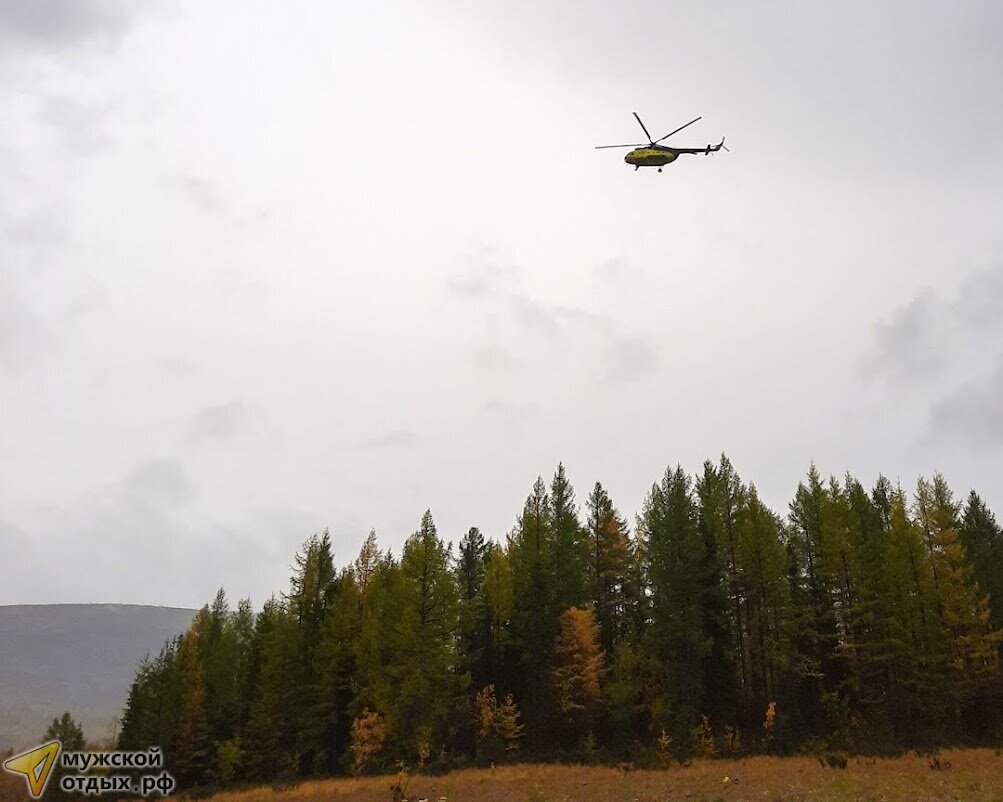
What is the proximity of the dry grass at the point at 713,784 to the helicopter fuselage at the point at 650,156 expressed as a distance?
27414 mm

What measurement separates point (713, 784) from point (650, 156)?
27979mm

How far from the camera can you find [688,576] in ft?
135

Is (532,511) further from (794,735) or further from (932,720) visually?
(932,720)

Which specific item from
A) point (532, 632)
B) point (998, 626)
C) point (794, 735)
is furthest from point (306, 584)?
point (998, 626)

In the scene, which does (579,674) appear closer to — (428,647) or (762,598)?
(428,647)

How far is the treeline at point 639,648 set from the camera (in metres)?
39.8

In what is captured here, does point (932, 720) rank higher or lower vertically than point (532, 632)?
lower

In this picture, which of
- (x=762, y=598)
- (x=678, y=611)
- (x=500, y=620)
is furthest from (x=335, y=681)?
(x=762, y=598)

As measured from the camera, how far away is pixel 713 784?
2812 cm

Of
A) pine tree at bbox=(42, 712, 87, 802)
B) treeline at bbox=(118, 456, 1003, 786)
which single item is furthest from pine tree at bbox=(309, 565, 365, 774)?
A: pine tree at bbox=(42, 712, 87, 802)

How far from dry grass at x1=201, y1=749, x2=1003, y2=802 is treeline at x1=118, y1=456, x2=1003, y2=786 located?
165 inches

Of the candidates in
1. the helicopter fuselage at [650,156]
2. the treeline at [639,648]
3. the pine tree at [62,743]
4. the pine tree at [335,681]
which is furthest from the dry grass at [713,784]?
the helicopter fuselage at [650,156]

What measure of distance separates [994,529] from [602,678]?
3476 cm

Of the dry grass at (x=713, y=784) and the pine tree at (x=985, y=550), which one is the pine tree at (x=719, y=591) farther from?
the pine tree at (x=985, y=550)
